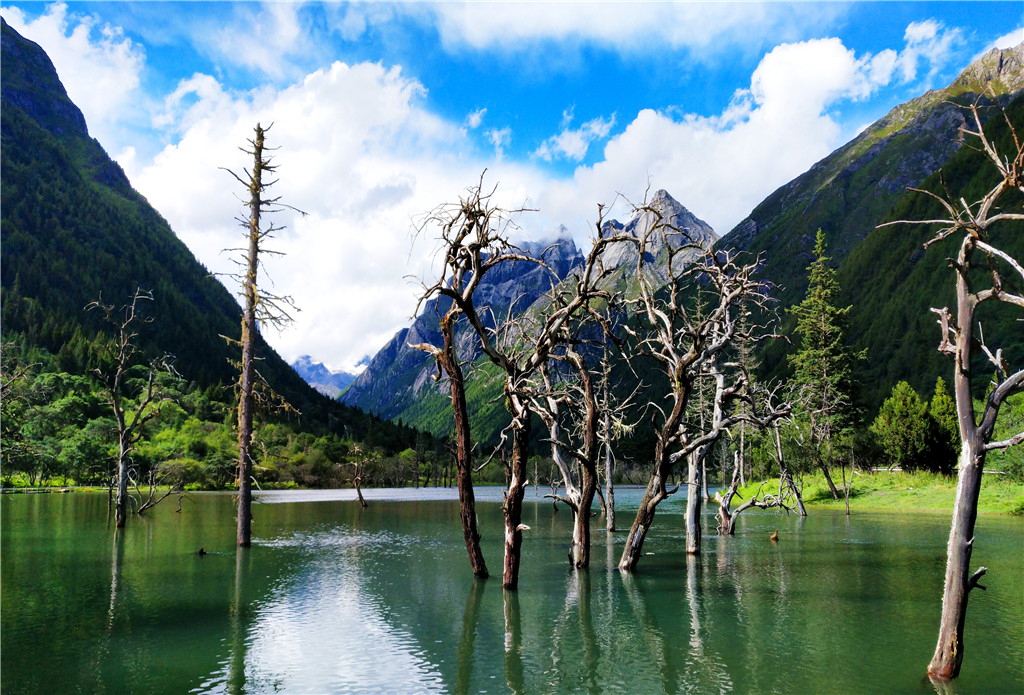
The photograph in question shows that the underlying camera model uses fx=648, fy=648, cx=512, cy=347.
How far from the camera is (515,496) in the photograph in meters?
19.8

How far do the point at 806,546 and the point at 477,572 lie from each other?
59.2 ft

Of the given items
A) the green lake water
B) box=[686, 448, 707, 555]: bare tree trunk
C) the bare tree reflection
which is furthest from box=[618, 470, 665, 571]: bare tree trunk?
the bare tree reflection

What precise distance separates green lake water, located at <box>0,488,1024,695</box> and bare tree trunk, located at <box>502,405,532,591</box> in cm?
85

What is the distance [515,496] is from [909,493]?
156 ft

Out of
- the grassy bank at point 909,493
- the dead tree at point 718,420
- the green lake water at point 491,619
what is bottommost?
the grassy bank at point 909,493

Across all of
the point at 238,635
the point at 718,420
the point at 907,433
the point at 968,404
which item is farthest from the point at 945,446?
the point at 238,635

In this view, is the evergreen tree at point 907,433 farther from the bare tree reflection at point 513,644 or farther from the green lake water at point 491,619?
the bare tree reflection at point 513,644

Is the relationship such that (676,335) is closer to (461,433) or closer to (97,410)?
(461,433)

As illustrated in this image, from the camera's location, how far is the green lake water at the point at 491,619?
488 inches

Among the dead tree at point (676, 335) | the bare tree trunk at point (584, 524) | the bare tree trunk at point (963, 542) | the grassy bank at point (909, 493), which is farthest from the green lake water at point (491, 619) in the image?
Answer: the grassy bank at point (909, 493)

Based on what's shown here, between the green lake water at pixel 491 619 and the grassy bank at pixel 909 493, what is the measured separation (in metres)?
13.4

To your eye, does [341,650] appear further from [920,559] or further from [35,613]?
[920,559]

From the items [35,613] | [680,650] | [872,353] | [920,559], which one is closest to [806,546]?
[920,559]

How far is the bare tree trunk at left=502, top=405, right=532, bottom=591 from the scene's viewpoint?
1942 cm
